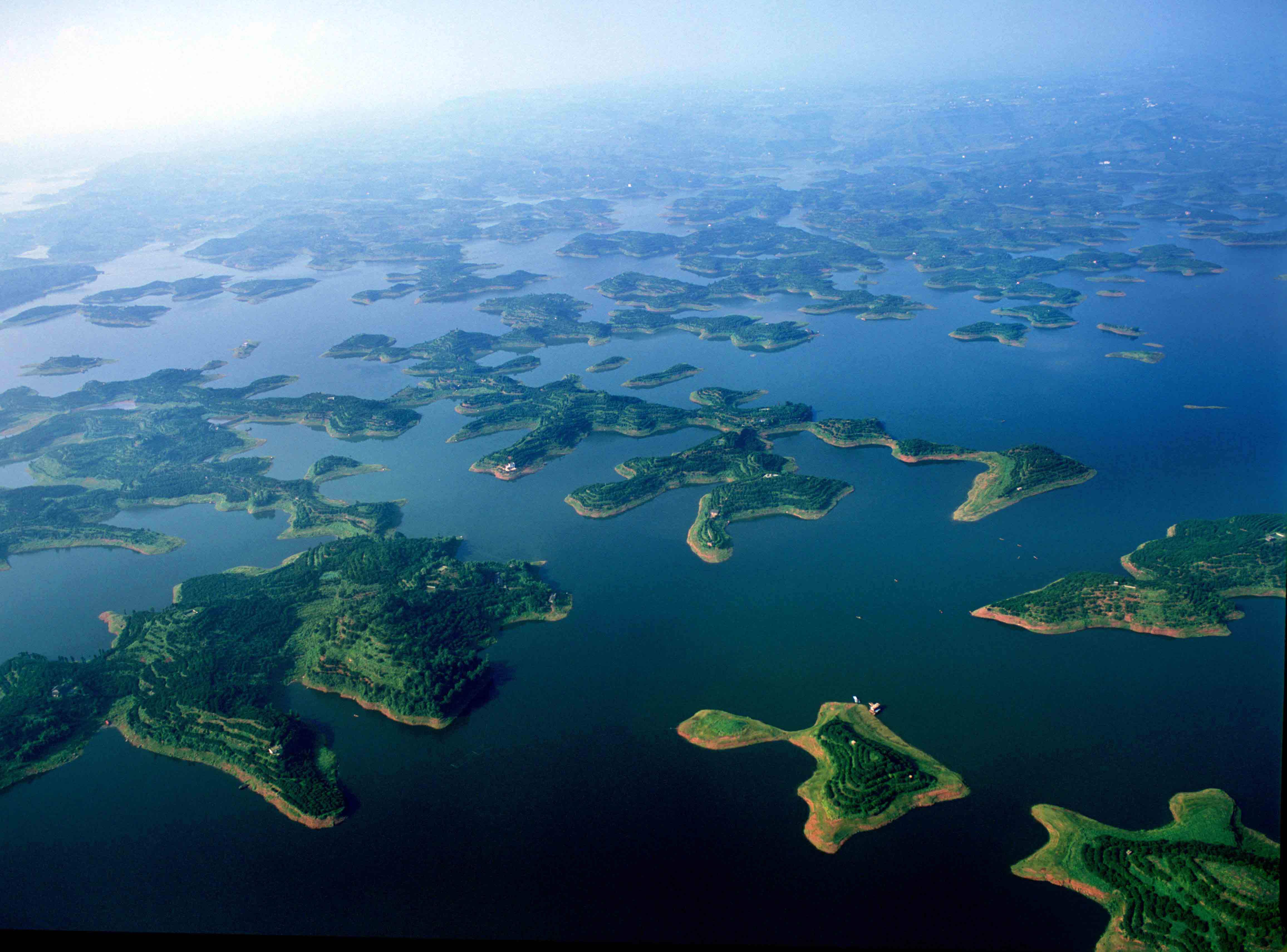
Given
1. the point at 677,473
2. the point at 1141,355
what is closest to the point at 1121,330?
the point at 1141,355

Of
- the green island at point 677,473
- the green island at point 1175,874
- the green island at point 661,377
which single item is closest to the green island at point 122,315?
the green island at point 661,377

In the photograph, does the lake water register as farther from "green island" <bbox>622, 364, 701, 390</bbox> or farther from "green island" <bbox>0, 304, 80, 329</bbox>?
"green island" <bbox>0, 304, 80, 329</bbox>

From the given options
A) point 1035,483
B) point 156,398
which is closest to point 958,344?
point 1035,483

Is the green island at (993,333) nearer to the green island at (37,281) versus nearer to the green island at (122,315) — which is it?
the green island at (122,315)

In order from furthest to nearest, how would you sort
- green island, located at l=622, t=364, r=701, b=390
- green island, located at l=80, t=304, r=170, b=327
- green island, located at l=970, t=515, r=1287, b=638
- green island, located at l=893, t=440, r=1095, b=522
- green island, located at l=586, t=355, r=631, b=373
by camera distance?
green island, located at l=80, t=304, r=170, b=327 < green island, located at l=586, t=355, r=631, b=373 < green island, located at l=622, t=364, r=701, b=390 < green island, located at l=893, t=440, r=1095, b=522 < green island, located at l=970, t=515, r=1287, b=638

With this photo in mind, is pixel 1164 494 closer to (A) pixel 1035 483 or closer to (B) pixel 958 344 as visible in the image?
(A) pixel 1035 483

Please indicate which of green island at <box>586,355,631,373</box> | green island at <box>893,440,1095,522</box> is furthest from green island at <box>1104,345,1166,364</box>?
green island at <box>586,355,631,373</box>
